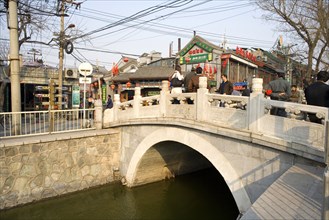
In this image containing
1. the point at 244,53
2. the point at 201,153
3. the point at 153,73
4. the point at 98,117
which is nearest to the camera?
the point at 201,153

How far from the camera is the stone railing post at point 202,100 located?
269 inches

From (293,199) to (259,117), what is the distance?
6.94 feet

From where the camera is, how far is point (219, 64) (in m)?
19.0

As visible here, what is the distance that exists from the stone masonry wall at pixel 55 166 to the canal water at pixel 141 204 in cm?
31

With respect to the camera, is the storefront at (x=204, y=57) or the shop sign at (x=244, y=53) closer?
the storefront at (x=204, y=57)

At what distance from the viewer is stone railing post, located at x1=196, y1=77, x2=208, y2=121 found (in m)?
6.84

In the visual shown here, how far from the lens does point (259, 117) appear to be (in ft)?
18.2

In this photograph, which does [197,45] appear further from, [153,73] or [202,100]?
[202,100]

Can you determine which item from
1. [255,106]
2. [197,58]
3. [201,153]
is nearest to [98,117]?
[201,153]

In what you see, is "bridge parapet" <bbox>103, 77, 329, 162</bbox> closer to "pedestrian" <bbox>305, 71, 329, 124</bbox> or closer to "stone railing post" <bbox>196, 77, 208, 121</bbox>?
"stone railing post" <bbox>196, 77, 208, 121</bbox>

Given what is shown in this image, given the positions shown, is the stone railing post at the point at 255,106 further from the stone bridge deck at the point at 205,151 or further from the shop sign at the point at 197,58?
the shop sign at the point at 197,58

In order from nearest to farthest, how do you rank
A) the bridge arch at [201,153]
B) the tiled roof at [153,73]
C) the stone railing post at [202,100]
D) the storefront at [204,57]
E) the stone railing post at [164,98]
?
the bridge arch at [201,153], the stone railing post at [202,100], the stone railing post at [164,98], the storefront at [204,57], the tiled roof at [153,73]

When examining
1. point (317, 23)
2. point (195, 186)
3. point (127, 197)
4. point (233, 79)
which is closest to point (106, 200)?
point (127, 197)

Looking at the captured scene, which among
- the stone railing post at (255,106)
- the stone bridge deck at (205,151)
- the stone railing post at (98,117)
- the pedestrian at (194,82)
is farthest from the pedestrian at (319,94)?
the stone railing post at (98,117)
